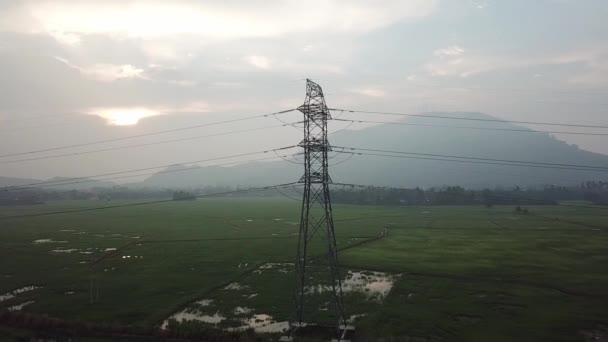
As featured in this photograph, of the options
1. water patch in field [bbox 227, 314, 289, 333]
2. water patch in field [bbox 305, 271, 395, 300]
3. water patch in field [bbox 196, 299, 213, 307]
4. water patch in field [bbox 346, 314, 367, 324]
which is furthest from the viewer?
water patch in field [bbox 305, 271, 395, 300]

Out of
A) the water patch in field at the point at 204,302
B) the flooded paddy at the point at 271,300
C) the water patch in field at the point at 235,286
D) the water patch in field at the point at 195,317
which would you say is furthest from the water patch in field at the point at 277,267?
the water patch in field at the point at 195,317

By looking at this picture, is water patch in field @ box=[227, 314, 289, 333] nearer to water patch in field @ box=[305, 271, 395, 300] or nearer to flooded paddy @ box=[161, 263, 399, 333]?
flooded paddy @ box=[161, 263, 399, 333]

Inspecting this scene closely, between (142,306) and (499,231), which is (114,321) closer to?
(142,306)

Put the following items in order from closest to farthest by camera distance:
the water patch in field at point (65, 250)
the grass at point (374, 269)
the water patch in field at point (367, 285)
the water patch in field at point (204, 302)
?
the grass at point (374, 269) → the water patch in field at point (204, 302) → the water patch in field at point (367, 285) → the water patch in field at point (65, 250)

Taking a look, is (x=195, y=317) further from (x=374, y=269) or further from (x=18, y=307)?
(x=374, y=269)

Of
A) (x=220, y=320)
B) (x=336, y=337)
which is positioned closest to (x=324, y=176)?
(x=336, y=337)

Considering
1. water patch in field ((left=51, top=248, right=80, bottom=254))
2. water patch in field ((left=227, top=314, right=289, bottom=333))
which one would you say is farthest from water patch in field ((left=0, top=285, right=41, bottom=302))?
water patch in field ((left=227, top=314, right=289, bottom=333))

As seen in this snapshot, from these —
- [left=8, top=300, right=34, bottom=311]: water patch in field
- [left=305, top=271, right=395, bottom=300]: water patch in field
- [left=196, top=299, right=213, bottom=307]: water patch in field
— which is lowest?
[left=305, top=271, right=395, bottom=300]: water patch in field

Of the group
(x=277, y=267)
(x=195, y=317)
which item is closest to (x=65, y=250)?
(x=277, y=267)

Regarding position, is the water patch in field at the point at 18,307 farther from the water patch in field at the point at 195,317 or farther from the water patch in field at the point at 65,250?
the water patch in field at the point at 65,250
